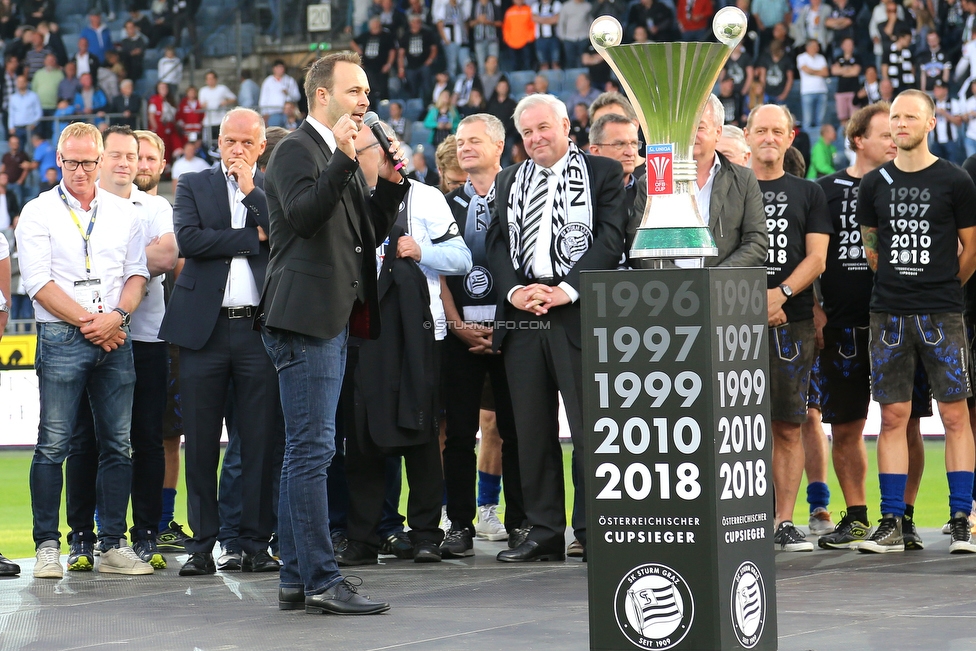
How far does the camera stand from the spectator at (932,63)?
A: 1802 centimetres

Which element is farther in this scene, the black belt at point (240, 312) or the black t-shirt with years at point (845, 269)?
the black t-shirt with years at point (845, 269)

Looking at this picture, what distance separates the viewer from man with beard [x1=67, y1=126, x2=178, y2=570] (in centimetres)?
653

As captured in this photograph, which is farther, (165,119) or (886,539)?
(165,119)

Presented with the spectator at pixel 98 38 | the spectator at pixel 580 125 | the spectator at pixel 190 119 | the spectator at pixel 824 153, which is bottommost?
the spectator at pixel 824 153

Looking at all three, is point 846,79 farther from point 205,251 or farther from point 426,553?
point 205,251

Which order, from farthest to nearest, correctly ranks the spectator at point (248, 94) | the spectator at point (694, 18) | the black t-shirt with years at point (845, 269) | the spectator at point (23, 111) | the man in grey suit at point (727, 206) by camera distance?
the spectator at point (248, 94)
the spectator at point (23, 111)
the spectator at point (694, 18)
the black t-shirt with years at point (845, 269)
the man in grey suit at point (727, 206)

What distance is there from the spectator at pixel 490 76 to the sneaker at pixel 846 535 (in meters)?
14.1

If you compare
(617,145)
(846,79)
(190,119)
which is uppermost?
(846,79)

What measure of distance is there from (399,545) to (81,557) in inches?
62.6

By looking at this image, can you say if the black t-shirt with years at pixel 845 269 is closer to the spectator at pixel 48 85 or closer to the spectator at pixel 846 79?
the spectator at pixel 846 79

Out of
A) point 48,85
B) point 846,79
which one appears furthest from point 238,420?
point 48,85

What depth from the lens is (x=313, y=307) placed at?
484cm

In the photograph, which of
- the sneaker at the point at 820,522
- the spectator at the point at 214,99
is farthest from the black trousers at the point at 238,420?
the spectator at the point at 214,99

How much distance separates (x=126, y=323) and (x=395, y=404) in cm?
137
